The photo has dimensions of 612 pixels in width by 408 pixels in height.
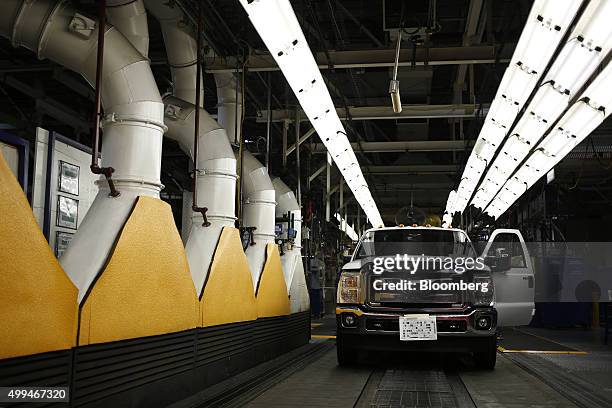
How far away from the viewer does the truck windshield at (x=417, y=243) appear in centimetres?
779

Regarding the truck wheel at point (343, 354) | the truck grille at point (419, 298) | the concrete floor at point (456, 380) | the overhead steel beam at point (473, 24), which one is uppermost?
the overhead steel beam at point (473, 24)

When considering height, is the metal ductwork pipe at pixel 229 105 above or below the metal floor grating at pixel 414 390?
above

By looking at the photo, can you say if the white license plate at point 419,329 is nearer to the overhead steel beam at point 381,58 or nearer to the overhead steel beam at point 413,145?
the overhead steel beam at point 381,58

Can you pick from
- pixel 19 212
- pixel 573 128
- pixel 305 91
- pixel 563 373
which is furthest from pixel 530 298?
pixel 19 212

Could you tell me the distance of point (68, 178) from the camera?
4945 millimetres

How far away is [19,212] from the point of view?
3.08 m

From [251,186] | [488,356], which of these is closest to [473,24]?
[251,186]

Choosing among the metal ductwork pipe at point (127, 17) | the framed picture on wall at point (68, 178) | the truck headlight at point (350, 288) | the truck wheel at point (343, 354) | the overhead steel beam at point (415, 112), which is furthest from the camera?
the overhead steel beam at point (415, 112)

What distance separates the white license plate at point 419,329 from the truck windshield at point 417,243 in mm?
1540

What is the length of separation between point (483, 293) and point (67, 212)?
419 cm

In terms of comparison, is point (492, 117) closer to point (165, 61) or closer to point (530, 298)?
point (530, 298)

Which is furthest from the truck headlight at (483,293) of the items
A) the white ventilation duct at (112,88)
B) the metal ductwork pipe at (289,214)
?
the white ventilation duct at (112,88)

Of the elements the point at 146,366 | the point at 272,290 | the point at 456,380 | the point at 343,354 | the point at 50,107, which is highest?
the point at 50,107

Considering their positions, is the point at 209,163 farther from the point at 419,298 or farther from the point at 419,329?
the point at 419,329
